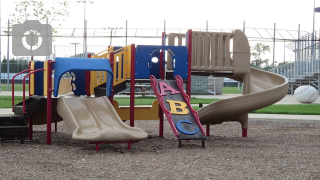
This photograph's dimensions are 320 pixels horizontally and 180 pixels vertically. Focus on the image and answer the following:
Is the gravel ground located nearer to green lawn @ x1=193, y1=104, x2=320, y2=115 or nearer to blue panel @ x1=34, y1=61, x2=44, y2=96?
blue panel @ x1=34, y1=61, x2=44, y2=96

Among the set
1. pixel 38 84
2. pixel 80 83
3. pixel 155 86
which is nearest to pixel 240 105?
pixel 155 86

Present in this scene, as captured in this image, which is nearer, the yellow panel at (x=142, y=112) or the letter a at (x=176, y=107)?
the letter a at (x=176, y=107)

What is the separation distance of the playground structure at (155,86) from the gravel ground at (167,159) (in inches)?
14.8

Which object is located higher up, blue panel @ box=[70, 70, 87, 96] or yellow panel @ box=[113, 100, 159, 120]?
blue panel @ box=[70, 70, 87, 96]

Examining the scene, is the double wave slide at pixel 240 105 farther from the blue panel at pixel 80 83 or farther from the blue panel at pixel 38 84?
the blue panel at pixel 38 84

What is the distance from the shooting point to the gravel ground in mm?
5453

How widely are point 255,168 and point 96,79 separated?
480 cm

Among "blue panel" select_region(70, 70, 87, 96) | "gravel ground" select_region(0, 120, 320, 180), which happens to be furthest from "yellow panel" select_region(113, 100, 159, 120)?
"blue panel" select_region(70, 70, 87, 96)

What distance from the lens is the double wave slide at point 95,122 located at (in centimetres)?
727

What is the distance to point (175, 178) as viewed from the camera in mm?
5203

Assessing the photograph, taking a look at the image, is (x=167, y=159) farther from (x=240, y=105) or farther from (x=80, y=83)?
(x=80, y=83)

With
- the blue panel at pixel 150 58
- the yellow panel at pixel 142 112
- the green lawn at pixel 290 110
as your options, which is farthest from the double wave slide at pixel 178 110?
the green lawn at pixel 290 110

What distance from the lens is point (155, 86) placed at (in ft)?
28.5

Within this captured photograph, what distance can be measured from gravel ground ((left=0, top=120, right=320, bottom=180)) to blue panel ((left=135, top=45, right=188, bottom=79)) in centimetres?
132
